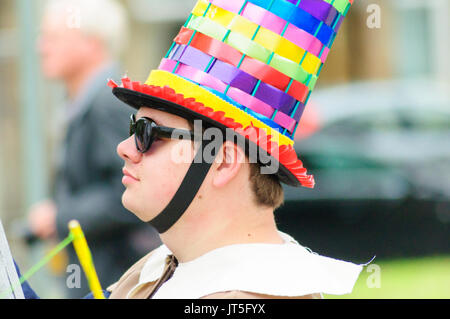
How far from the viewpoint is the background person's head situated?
170 inches

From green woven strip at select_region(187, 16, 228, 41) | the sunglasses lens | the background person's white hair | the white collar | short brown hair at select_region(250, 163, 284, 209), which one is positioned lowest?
the white collar

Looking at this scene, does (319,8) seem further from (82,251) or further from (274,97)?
(82,251)

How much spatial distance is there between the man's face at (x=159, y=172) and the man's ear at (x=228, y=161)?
8cm

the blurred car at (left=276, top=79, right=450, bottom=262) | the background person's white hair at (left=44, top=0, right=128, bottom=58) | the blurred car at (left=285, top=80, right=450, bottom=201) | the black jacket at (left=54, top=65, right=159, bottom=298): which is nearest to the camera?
the black jacket at (left=54, top=65, right=159, bottom=298)

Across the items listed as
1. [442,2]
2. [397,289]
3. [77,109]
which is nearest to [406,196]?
[397,289]

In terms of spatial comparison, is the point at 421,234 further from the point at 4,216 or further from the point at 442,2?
the point at 442,2

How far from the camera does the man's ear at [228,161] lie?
201 centimetres

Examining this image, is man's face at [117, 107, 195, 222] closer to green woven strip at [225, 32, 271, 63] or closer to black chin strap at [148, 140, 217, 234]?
black chin strap at [148, 140, 217, 234]

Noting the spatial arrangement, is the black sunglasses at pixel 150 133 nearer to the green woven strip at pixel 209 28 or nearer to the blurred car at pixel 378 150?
the green woven strip at pixel 209 28

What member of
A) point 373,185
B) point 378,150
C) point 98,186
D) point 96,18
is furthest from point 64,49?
point 378,150

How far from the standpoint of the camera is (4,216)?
27.0ft

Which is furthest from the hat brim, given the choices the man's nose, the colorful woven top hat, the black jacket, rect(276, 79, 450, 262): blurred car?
rect(276, 79, 450, 262): blurred car

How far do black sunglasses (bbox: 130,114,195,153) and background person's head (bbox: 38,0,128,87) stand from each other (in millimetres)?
2343
